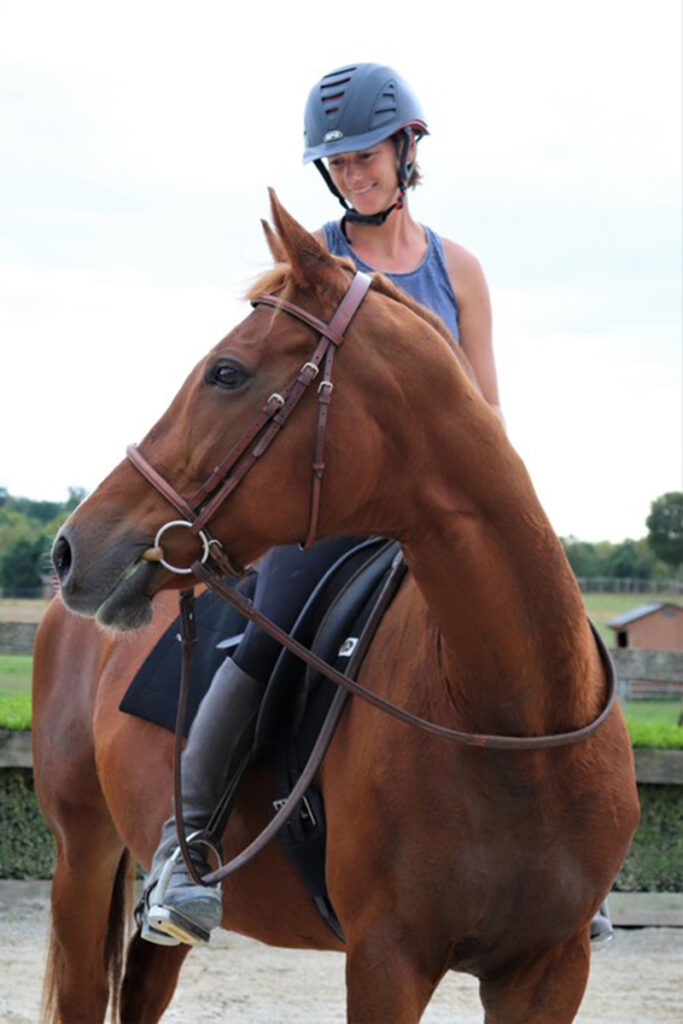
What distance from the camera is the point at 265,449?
2.79 m

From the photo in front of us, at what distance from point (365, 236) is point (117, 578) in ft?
4.62

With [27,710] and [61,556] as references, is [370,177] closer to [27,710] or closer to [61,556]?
[61,556]

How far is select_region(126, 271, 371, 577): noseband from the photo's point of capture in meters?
2.78

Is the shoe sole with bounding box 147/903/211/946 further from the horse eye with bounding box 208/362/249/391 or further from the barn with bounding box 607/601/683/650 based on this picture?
the barn with bounding box 607/601/683/650

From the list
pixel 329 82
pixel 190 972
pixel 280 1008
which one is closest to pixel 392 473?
pixel 329 82

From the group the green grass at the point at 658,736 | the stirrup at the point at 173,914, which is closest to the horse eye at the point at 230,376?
the stirrup at the point at 173,914

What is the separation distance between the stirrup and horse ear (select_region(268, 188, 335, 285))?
1.54m

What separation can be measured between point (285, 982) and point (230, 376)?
14.8 ft

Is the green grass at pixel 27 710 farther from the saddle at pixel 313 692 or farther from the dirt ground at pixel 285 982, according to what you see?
the saddle at pixel 313 692

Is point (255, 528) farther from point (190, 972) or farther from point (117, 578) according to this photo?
point (190, 972)

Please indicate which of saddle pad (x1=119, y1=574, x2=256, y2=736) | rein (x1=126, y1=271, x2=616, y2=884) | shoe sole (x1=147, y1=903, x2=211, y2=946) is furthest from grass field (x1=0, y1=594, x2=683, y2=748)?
shoe sole (x1=147, y1=903, x2=211, y2=946)

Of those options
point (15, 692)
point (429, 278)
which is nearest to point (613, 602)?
point (15, 692)

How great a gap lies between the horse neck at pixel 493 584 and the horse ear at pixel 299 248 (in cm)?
41

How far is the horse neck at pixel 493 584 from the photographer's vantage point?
288 cm
